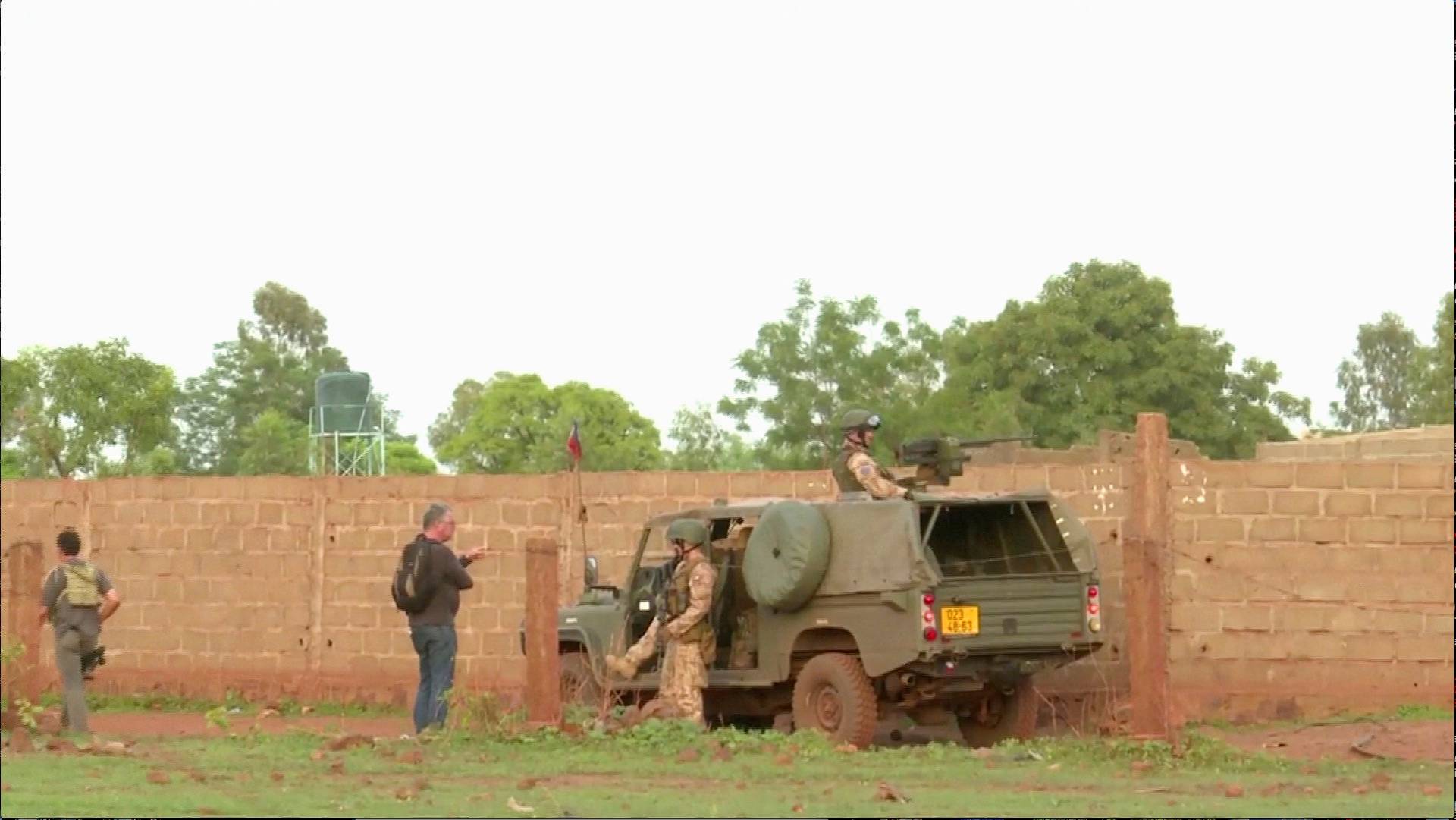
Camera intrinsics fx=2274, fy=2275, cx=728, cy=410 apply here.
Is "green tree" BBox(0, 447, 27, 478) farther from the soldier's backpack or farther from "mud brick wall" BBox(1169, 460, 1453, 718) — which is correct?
"mud brick wall" BBox(1169, 460, 1453, 718)

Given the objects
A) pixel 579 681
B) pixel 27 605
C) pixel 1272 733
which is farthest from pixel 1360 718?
pixel 27 605

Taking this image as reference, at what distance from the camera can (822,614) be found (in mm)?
14531

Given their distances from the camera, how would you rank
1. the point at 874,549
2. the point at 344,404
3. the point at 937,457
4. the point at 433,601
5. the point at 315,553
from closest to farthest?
the point at 874,549
the point at 433,601
the point at 937,457
the point at 315,553
the point at 344,404

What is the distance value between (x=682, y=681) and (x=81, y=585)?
4.18 metres

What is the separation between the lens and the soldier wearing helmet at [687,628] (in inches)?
569

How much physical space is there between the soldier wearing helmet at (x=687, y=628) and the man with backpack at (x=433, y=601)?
1.32 metres

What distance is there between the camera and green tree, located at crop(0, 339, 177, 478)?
53.0m

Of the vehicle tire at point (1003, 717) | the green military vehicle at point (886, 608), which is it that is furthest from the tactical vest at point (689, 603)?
the vehicle tire at point (1003, 717)

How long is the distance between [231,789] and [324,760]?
173cm

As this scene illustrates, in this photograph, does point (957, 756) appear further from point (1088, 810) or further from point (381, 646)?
point (381, 646)

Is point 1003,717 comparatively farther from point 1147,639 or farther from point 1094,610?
point 1147,639

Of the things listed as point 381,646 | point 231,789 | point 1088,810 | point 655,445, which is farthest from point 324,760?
point 655,445

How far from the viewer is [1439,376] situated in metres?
58.1

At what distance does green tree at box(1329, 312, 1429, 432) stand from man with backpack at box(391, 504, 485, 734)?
7653 centimetres
